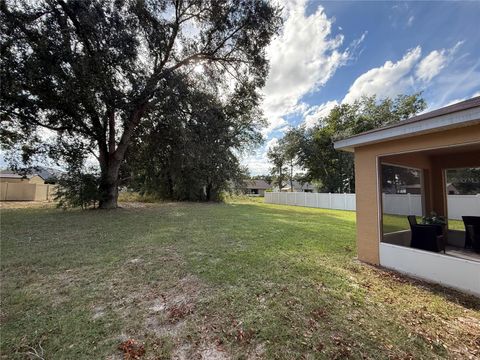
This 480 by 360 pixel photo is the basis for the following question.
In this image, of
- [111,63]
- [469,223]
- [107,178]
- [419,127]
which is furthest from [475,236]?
[107,178]

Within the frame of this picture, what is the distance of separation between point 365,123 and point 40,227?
23.5 m

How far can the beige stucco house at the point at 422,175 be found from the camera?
317cm

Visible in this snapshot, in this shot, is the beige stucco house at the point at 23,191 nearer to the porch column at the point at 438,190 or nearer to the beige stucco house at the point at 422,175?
the beige stucco house at the point at 422,175

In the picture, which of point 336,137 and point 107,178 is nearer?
point 107,178

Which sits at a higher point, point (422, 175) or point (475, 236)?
point (422, 175)

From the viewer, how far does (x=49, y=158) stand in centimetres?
1112

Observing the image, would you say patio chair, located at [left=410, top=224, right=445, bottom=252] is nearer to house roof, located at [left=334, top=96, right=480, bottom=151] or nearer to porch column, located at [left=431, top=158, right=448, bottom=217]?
house roof, located at [left=334, top=96, right=480, bottom=151]

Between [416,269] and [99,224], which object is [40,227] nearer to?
[99,224]

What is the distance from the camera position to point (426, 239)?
4.09 metres

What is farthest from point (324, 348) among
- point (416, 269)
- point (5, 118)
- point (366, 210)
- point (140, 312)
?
point (5, 118)

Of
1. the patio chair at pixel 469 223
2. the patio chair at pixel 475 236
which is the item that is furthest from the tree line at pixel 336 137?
the patio chair at pixel 475 236

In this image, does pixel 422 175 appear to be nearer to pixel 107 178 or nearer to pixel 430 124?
pixel 430 124

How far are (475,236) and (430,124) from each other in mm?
2901

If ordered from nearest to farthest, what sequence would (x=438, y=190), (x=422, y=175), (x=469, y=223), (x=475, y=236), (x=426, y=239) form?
1. (x=426, y=239)
2. (x=475, y=236)
3. (x=469, y=223)
4. (x=422, y=175)
5. (x=438, y=190)
